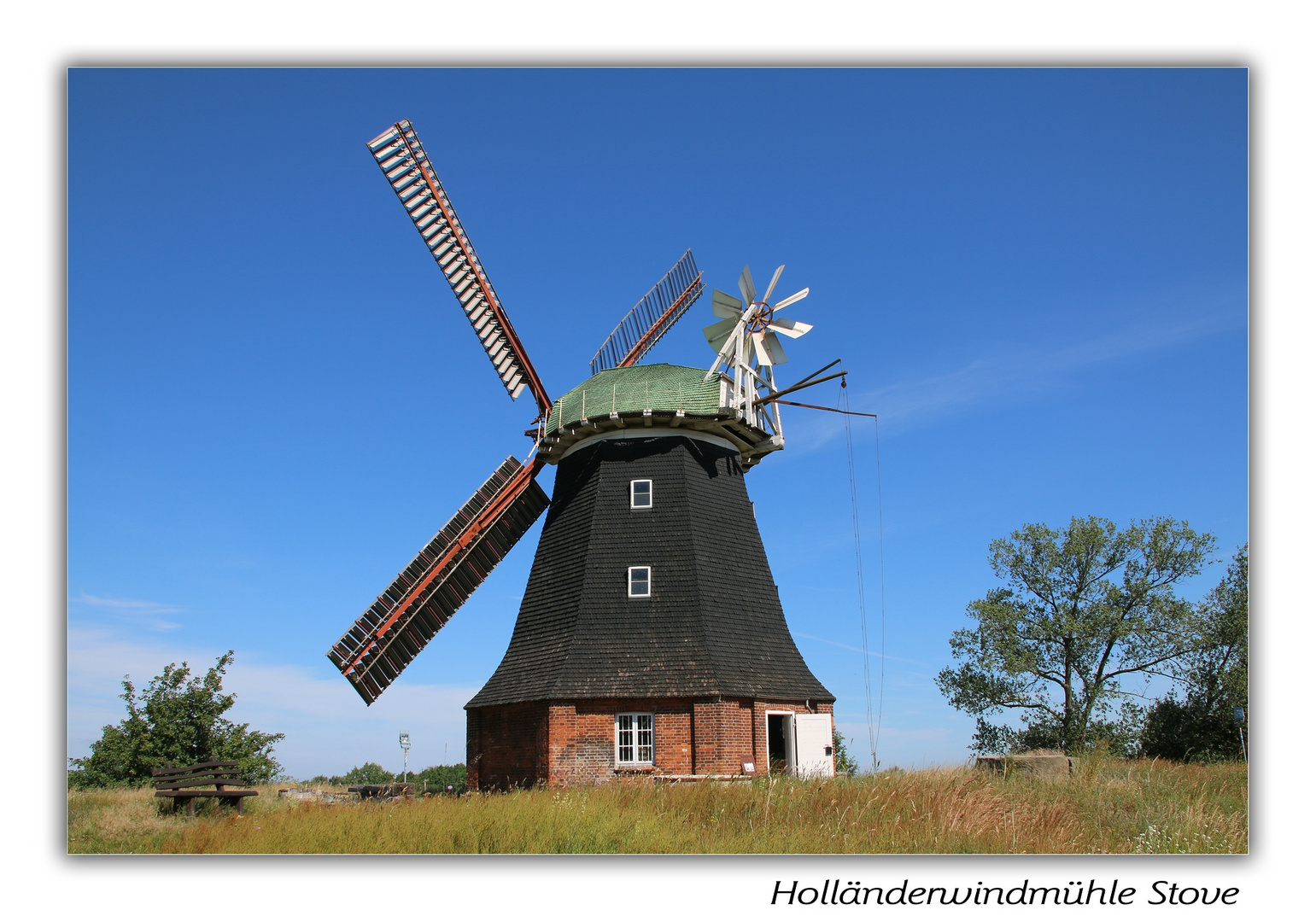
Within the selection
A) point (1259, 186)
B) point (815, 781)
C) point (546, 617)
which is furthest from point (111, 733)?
point (1259, 186)

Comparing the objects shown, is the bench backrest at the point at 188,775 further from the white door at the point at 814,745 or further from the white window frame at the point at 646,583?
the white door at the point at 814,745

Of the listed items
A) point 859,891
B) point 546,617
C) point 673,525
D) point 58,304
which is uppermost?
point 58,304

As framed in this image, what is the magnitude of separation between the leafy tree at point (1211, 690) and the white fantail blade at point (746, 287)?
11229mm

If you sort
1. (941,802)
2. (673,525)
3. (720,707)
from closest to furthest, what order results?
1. (941,802)
2. (720,707)
3. (673,525)

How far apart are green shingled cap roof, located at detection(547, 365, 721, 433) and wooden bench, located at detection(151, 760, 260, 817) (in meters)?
8.68

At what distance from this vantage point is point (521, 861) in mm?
9000

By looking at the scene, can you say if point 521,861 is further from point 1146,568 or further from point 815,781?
point 1146,568

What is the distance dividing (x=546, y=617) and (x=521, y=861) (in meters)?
8.58

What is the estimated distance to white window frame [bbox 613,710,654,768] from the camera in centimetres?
1554

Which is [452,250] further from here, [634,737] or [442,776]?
[442,776]

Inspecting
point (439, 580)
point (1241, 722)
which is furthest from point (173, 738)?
point (1241, 722)

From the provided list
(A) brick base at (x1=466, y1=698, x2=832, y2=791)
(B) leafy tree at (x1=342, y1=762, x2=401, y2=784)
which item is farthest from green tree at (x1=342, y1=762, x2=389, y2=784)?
(A) brick base at (x1=466, y1=698, x2=832, y2=791)

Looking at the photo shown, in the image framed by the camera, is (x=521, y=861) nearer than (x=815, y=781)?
Yes

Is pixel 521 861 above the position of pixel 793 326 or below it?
below
